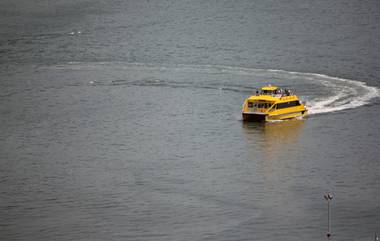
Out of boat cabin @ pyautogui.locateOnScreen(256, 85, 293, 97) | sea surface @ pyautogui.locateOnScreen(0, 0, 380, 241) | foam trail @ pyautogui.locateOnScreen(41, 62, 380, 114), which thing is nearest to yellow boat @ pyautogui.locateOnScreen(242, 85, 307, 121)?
boat cabin @ pyautogui.locateOnScreen(256, 85, 293, 97)

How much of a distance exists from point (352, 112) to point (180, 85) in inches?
905

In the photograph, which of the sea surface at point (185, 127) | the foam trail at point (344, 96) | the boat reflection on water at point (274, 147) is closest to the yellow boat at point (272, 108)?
the boat reflection on water at point (274, 147)

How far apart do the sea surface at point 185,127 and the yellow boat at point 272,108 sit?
1334 mm

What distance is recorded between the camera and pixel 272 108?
342 ft

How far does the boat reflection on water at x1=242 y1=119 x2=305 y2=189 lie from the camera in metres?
84.9

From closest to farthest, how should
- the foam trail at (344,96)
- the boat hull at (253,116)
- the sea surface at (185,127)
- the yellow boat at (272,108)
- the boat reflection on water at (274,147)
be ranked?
the sea surface at (185,127) < the boat reflection on water at (274,147) < the boat hull at (253,116) < the yellow boat at (272,108) < the foam trail at (344,96)

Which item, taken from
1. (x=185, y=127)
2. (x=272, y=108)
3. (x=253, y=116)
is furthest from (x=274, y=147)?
(x=272, y=108)

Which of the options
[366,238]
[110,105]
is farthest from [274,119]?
[366,238]

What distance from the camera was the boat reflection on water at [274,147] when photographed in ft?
278

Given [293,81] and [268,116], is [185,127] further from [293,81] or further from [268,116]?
[293,81]

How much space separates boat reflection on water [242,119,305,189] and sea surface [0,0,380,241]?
0.85ft

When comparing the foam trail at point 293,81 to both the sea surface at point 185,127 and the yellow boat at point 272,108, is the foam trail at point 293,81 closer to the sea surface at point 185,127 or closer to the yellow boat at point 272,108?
the sea surface at point 185,127

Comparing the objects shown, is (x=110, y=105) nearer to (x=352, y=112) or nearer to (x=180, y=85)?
(x=180, y=85)

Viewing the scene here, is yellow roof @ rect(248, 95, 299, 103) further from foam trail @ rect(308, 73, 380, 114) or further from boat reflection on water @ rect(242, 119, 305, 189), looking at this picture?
foam trail @ rect(308, 73, 380, 114)
